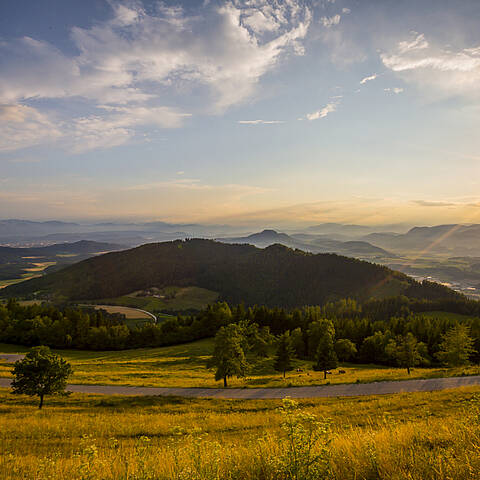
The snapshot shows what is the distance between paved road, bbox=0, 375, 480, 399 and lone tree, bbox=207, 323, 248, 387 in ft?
7.64

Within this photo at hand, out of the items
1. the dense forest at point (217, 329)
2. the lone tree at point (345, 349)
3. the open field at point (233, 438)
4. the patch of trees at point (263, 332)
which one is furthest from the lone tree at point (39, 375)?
the lone tree at point (345, 349)

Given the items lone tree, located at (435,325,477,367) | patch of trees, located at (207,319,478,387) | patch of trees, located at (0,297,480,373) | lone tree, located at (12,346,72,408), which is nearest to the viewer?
lone tree, located at (12,346,72,408)

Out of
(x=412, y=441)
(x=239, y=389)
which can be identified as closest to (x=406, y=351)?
(x=239, y=389)

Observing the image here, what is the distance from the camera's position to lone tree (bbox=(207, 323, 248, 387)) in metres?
41.7

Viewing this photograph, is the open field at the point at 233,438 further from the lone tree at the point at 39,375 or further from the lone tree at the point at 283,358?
the lone tree at the point at 283,358

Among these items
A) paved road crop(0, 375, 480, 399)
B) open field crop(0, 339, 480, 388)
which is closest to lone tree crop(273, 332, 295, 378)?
open field crop(0, 339, 480, 388)

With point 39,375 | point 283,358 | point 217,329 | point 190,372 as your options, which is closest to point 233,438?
point 39,375

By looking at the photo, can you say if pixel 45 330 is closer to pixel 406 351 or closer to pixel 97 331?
pixel 97 331

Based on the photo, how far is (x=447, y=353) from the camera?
58.5m

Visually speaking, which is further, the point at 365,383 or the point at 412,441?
the point at 365,383

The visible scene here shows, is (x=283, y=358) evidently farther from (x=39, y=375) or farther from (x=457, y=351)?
(x=39, y=375)

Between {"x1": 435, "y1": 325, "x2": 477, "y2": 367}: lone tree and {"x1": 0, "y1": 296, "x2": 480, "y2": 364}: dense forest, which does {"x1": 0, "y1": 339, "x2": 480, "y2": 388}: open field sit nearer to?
{"x1": 435, "y1": 325, "x2": 477, "y2": 367}: lone tree

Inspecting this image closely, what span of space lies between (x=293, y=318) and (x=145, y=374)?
5890 centimetres

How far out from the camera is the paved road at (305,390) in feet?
111
